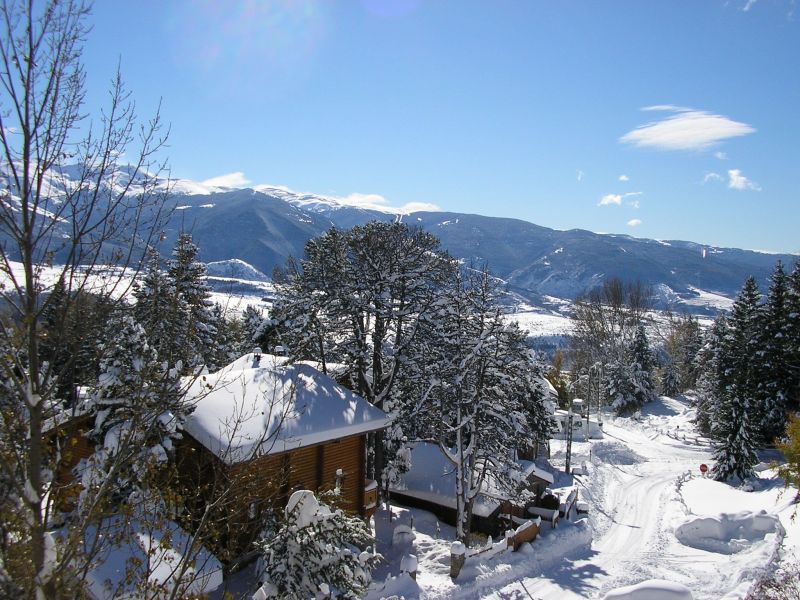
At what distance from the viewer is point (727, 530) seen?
66.6 feet

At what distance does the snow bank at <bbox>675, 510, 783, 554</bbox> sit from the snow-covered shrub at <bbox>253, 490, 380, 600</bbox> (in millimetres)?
16842

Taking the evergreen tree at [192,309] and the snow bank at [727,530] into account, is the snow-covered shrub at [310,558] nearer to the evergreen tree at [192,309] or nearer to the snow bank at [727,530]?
the evergreen tree at [192,309]

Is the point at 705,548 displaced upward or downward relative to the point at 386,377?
downward

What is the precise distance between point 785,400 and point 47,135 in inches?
1550

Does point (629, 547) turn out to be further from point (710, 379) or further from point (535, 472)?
point (710, 379)

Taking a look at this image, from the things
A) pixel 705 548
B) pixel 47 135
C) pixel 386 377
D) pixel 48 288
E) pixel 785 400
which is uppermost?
pixel 47 135

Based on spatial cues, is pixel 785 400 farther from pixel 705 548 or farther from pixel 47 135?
pixel 47 135

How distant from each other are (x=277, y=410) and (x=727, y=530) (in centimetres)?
1930

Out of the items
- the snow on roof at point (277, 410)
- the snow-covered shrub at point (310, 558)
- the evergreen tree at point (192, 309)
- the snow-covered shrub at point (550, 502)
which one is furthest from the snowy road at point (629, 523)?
the evergreen tree at point (192, 309)

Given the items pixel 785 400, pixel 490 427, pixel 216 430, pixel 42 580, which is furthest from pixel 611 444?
pixel 42 580

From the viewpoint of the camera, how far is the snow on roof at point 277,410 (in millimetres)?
12664

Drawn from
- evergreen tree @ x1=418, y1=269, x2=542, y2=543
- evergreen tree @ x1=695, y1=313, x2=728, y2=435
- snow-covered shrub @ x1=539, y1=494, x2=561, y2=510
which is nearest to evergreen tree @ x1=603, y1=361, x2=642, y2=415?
evergreen tree @ x1=695, y1=313, x2=728, y2=435

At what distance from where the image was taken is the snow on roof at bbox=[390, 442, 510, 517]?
74.9ft

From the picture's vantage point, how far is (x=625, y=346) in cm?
5912
